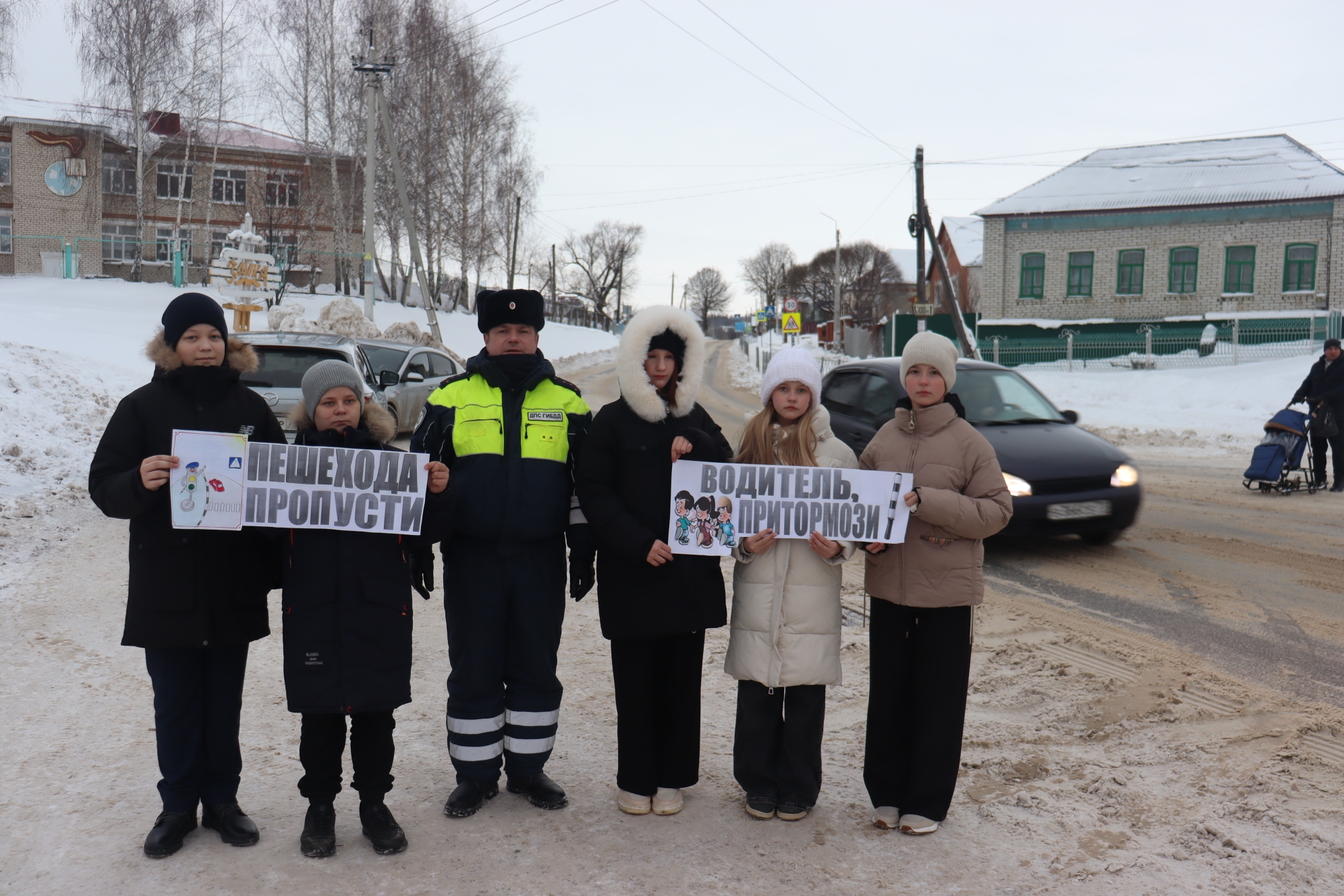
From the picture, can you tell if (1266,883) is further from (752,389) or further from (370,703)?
(752,389)

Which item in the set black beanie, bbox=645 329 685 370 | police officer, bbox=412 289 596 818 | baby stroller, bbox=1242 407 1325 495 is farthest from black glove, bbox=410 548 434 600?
baby stroller, bbox=1242 407 1325 495

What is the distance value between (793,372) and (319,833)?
2.40 meters

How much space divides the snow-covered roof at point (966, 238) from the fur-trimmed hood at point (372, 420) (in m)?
58.0

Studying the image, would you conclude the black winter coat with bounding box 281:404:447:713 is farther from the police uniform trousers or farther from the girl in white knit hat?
the girl in white knit hat

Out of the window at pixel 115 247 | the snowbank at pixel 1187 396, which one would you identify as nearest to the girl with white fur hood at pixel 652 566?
the snowbank at pixel 1187 396

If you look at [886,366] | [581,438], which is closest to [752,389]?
[886,366]

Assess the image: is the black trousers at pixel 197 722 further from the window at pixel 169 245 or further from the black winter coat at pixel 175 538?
the window at pixel 169 245

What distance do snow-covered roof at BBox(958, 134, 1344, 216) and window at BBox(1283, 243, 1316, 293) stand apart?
71.3 inches

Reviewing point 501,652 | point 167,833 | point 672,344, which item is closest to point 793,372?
point 672,344

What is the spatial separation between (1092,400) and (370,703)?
23233mm

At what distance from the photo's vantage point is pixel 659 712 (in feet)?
12.3

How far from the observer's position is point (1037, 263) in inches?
1518

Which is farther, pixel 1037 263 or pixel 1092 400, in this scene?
pixel 1037 263

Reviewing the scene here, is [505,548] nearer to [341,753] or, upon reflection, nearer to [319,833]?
[341,753]
